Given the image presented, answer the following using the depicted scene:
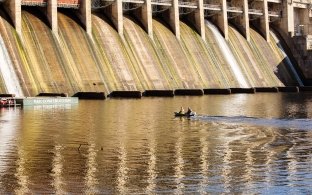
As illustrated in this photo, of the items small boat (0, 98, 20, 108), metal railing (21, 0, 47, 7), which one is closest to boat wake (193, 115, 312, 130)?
small boat (0, 98, 20, 108)

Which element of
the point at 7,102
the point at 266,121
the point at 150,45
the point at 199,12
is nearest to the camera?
the point at 266,121

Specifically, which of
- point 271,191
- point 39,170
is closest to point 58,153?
point 39,170

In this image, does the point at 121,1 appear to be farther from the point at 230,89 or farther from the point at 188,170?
the point at 188,170

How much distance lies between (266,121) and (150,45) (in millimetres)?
43162

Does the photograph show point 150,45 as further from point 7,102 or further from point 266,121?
point 266,121

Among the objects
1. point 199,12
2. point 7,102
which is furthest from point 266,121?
point 199,12

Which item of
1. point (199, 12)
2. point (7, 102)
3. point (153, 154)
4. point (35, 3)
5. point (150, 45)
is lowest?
point (153, 154)

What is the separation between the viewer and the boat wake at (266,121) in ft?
142

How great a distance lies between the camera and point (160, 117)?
49.6 m

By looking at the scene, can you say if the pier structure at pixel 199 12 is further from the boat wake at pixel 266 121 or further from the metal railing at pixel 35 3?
the boat wake at pixel 266 121

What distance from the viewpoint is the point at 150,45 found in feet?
290

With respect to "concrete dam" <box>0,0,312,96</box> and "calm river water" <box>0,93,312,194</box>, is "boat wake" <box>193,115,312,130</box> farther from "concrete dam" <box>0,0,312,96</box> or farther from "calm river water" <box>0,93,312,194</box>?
"concrete dam" <box>0,0,312,96</box>

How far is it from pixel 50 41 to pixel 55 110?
20894 millimetres

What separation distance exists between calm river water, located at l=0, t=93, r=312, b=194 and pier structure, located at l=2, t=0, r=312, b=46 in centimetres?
2782
